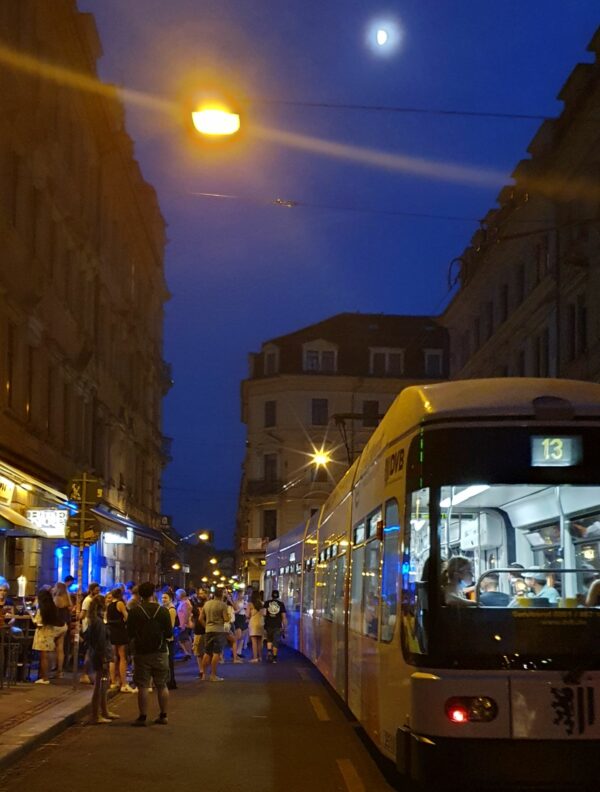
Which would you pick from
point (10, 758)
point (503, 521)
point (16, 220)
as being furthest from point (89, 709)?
point (16, 220)

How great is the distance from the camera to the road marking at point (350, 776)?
9.91 m

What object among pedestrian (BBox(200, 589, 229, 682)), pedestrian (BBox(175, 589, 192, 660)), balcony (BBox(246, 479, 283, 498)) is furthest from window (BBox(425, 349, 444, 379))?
pedestrian (BBox(200, 589, 229, 682))

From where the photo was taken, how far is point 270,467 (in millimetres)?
73875

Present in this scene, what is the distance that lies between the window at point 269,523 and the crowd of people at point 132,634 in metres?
42.8

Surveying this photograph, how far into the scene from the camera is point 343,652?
14.5m

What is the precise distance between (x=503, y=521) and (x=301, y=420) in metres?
64.1

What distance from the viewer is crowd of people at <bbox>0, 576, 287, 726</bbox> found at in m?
14.1

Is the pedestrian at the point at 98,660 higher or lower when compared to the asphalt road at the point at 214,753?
higher

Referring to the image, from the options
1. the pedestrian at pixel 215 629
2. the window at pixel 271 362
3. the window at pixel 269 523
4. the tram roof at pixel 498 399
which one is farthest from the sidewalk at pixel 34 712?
the window at pixel 271 362

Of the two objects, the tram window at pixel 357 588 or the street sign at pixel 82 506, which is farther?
the street sign at pixel 82 506

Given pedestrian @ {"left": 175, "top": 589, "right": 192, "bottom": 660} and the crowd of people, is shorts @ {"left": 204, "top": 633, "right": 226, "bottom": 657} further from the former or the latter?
pedestrian @ {"left": 175, "top": 589, "right": 192, "bottom": 660}

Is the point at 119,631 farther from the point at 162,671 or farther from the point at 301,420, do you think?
the point at 301,420

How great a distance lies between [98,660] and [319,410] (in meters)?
58.7

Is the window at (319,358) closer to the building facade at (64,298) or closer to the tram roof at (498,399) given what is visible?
the building facade at (64,298)
